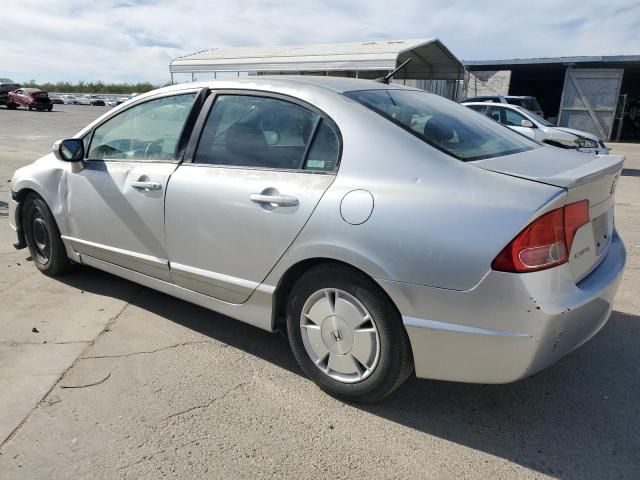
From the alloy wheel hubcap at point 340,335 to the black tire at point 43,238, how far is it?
2.52m

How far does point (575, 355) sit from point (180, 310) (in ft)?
8.90

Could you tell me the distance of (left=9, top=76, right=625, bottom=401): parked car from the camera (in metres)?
2.18

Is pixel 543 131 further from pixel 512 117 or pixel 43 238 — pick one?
pixel 43 238

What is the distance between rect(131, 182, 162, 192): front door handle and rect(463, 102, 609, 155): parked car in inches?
364

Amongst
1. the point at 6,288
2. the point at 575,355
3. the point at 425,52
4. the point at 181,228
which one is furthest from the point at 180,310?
the point at 425,52

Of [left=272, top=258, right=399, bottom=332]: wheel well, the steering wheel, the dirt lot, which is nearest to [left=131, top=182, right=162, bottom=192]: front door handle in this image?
the steering wheel

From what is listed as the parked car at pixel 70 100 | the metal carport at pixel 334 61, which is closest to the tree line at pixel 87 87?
the parked car at pixel 70 100

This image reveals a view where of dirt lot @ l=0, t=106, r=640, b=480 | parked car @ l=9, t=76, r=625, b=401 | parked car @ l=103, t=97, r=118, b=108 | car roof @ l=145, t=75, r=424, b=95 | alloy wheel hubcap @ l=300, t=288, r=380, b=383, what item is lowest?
dirt lot @ l=0, t=106, r=640, b=480

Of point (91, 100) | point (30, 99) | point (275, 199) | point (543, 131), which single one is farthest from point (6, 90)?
point (275, 199)

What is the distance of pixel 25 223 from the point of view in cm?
451

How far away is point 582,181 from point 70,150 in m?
3.38

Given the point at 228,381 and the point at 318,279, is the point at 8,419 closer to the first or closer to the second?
the point at 228,381

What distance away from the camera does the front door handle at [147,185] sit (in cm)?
327

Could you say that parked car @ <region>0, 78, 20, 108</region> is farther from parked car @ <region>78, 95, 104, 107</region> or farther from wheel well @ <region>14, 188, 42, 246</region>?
wheel well @ <region>14, 188, 42, 246</region>
